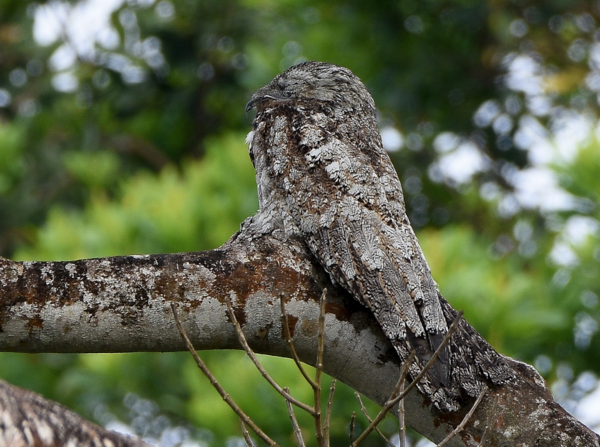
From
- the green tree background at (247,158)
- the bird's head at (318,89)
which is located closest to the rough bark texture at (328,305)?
the bird's head at (318,89)

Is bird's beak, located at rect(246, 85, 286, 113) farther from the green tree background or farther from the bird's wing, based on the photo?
the green tree background

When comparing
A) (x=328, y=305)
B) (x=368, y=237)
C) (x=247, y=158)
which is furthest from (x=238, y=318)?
(x=247, y=158)

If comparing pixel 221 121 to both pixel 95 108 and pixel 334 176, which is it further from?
pixel 334 176

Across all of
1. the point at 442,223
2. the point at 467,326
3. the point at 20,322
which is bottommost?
the point at 20,322

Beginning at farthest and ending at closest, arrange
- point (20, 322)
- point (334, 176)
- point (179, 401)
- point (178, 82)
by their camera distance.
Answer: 1. point (178, 82)
2. point (179, 401)
3. point (334, 176)
4. point (20, 322)

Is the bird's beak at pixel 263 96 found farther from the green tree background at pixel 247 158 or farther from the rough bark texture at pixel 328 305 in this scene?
the green tree background at pixel 247 158

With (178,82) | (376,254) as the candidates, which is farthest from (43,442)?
(178,82)

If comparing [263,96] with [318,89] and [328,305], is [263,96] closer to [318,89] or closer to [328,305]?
[318,89]
